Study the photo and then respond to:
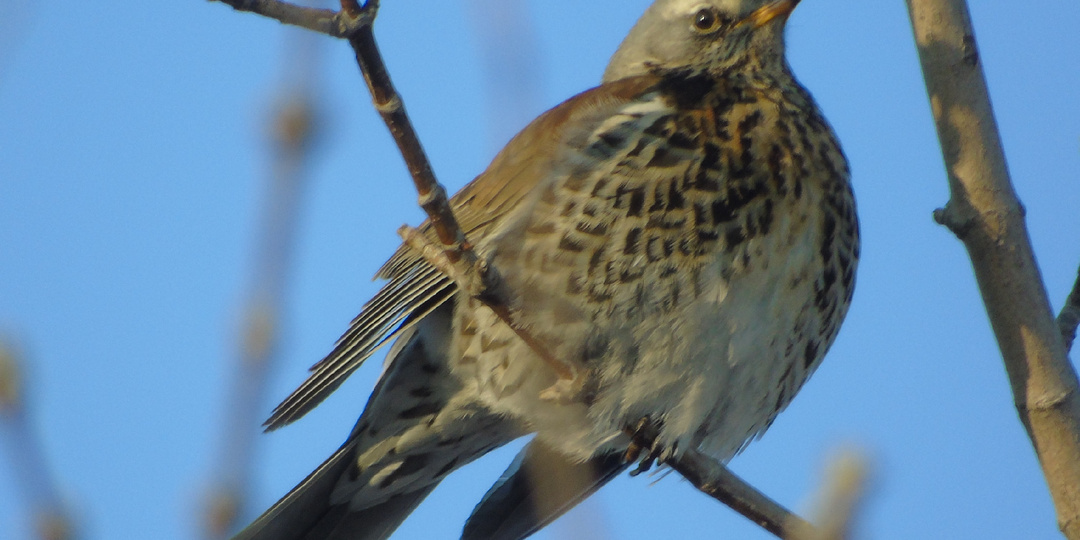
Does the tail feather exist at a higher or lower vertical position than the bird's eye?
lower

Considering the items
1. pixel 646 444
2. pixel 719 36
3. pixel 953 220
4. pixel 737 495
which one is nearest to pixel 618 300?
pixel 646 444

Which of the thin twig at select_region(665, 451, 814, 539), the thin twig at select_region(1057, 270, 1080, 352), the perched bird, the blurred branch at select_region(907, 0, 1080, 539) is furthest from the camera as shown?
the perched bird

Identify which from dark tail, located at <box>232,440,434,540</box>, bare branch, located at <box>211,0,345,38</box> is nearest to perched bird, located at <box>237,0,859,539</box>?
dark tail, located at <box>232,440,434,540</box>

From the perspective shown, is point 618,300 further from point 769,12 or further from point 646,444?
point 769,12

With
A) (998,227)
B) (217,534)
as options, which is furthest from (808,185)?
(217,534)

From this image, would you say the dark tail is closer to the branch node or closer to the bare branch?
the branch node

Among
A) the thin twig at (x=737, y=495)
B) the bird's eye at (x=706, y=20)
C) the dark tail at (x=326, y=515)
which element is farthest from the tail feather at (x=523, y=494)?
the bird's eye at (x=706, y=20)

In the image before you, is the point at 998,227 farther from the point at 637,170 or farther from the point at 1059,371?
the point at 637,170
